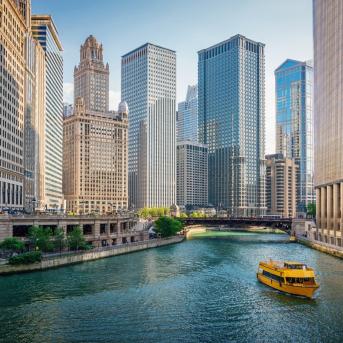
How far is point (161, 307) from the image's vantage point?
2586 inches

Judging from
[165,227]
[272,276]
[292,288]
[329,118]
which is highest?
[329,118]

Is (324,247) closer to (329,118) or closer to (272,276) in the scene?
(329,118)

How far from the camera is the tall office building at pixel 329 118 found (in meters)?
142

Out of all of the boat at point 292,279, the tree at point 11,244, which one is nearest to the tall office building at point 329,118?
the boat at point 292,279

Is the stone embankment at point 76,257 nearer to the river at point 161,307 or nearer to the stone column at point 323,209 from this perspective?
the river at point 161,307

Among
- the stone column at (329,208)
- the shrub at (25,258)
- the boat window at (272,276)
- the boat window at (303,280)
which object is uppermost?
the stone column at (329,208)

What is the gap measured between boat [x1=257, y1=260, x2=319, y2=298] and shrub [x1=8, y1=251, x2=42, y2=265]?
145 feet

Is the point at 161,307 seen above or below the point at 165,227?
below

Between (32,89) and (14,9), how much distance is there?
33.7 metres

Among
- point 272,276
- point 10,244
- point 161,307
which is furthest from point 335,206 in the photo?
point 10,244

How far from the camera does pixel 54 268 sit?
9750 centimetres

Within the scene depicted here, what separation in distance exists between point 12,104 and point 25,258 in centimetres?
7373

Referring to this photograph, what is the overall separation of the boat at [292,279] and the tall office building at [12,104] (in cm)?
8741

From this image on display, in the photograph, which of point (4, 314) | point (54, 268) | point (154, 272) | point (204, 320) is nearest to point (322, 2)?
point (154, 272)
